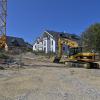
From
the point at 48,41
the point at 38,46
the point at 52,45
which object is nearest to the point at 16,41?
the point at 38,46

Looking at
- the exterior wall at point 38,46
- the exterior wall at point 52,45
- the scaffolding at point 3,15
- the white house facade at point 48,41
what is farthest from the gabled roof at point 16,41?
the scaffolding at point 3,15

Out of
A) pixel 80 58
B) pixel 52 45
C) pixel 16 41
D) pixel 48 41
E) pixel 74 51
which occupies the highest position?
pixel 16 41

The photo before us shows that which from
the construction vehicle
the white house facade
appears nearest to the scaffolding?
the construction vehicle

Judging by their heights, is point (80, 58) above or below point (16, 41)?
below

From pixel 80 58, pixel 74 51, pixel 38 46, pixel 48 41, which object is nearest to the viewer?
pixel 80 58

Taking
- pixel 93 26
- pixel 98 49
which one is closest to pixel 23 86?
pixel 98 49

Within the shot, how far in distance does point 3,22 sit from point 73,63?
1517 cm

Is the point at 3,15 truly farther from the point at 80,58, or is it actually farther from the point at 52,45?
the point at 52,45

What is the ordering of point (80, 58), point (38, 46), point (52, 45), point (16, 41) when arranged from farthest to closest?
point (16, 41)
point (38, 46)
point (52, 45)
point (80, 58)

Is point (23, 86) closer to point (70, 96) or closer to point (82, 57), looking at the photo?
point (70, 96)

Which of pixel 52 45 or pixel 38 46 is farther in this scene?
pixel 38 46

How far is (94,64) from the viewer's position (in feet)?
99.6

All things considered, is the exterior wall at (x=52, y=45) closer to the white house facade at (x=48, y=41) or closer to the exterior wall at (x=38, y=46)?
the white house facade at (x=48, y=41)

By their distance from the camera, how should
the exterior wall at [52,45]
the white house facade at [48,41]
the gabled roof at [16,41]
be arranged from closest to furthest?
the white house facade at [48,41], the exterior wall at [52,45], the gabled roof at [16,41]
